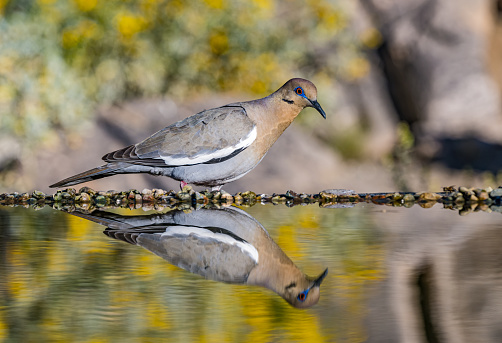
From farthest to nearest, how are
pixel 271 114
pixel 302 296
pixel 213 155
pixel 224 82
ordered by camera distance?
pixel 224 82, pixel 271 114, pixel 213 155, pixel 302 296

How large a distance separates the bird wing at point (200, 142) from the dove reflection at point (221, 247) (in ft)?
2.29

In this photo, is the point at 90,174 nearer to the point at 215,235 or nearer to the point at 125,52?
the point at 215,235

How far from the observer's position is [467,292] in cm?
181

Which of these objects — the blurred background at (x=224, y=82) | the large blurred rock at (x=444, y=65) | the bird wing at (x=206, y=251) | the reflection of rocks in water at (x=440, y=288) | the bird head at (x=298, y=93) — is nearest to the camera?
the reflection of rocks in water at (x=440, y=288)

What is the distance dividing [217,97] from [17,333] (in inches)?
263

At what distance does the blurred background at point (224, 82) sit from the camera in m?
7.45

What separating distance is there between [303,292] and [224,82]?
6.70 meters

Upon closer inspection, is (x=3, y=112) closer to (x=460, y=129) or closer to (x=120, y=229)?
(x=120, y=229)

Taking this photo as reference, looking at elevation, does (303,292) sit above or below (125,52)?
below

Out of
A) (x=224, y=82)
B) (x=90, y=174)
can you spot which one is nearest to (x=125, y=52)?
(x=224, y=82)

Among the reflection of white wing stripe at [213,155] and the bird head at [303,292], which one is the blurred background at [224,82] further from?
the bird head at [303,292]

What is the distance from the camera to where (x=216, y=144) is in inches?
171

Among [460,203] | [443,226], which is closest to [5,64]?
[460,203]

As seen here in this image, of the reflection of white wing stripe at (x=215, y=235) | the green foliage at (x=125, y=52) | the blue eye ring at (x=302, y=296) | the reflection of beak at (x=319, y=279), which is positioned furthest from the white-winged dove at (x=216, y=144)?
the green foliage at (x=125, y=52)
